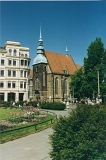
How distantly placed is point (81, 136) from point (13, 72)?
50.4m

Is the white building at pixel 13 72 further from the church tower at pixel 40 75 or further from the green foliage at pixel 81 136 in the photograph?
the green foliage at pixel 81 136

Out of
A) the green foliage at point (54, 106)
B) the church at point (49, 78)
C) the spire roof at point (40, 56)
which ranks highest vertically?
the spire roof at point (40, 56)

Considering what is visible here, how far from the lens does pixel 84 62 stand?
143 feet

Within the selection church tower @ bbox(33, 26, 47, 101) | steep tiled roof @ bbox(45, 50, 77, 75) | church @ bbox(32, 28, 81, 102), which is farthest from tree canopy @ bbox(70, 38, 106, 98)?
steep tiled roof @ bbox(45, 50, 77, 75)

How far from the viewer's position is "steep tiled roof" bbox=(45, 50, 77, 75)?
2356 inches

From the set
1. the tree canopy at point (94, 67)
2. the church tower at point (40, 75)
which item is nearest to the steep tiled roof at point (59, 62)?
the church tower at point (40, 75)

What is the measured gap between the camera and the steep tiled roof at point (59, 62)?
196 ft

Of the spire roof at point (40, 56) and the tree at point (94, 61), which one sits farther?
the spire roof at point (40, 56)

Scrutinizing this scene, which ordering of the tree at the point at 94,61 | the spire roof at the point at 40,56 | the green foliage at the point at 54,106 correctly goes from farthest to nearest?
the spire roof at the point at 40,56, the tree at the point at 94,61, the green foliage at the point at 54,106

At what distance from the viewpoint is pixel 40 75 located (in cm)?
Answer: 5788

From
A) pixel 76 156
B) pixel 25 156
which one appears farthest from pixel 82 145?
pixel 25 156

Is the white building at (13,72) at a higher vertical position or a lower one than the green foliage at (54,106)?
higher

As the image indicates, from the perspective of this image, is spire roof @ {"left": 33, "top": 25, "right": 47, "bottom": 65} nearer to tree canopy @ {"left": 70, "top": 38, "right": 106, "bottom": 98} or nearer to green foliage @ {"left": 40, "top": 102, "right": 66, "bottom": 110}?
tree canopy @ {"left": 70, "top": 38, "right": 106, "bottom": 98}

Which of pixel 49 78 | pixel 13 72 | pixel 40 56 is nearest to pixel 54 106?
pixel 49 78
